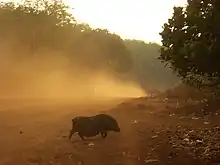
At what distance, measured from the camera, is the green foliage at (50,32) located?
55719 mm

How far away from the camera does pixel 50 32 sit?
56.5 metres

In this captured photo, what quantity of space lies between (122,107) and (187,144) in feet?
41.2

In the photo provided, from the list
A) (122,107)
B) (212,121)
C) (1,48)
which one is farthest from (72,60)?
(212,121)

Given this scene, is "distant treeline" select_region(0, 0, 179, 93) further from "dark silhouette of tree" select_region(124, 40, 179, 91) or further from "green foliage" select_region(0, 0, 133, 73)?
"dark silhouette of tree" select_region(124, 40, 179, 91)

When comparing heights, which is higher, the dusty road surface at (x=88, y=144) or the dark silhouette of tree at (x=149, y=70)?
the dark silhouette of tree at (x=149, y=70)

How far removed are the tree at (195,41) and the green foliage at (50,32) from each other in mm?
42527

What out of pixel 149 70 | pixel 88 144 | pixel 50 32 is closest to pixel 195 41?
pixel 88 144

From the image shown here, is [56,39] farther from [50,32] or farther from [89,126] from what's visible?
[89,126]

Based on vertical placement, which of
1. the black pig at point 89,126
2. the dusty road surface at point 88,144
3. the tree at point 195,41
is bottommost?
the dusty road surface at point 88,144

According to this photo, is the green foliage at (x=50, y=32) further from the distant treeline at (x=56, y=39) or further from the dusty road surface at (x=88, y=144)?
the dusty road surface at (x=88, y=144)

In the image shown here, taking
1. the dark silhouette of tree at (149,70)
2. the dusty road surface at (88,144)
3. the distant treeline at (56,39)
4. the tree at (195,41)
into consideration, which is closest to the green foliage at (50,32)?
the distant treeline at (56,39)

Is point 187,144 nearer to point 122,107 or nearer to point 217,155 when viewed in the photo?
point 217,155

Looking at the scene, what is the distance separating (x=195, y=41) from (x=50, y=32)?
4462 centimetres

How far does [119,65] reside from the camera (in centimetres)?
7238
